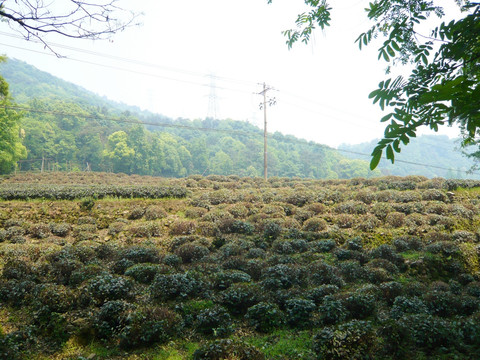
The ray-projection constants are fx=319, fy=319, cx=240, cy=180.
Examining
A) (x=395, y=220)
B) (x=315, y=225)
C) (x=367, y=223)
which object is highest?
(x=395, y=220)

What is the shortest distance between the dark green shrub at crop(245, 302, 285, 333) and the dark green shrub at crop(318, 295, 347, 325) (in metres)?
0.69

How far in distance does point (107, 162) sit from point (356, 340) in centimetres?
6196

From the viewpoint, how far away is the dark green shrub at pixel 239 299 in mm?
6031

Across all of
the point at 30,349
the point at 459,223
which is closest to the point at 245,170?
the point at 459,223

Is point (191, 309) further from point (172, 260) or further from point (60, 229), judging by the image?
point (60, 229)

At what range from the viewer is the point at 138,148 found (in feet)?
210

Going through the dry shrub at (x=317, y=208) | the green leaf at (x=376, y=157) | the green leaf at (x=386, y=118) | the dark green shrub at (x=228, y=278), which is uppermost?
the green leaf at (x=386, y=118)

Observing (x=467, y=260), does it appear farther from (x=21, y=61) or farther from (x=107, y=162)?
(x=21, y=61)

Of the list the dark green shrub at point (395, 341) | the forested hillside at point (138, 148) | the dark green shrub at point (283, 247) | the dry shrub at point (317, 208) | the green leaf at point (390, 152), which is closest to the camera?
the green leaf at point (390, 152)

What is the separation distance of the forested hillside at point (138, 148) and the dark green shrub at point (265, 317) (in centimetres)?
3180

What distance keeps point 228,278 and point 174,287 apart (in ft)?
3.87

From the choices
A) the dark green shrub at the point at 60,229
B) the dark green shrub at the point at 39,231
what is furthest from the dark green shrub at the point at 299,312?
the dark green shrub at the point at 39,231

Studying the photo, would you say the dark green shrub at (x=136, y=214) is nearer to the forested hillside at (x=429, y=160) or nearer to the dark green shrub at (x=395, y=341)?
the dark green shrub at (x=395, y=341)

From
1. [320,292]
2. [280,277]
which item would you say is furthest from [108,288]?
[320,292]
